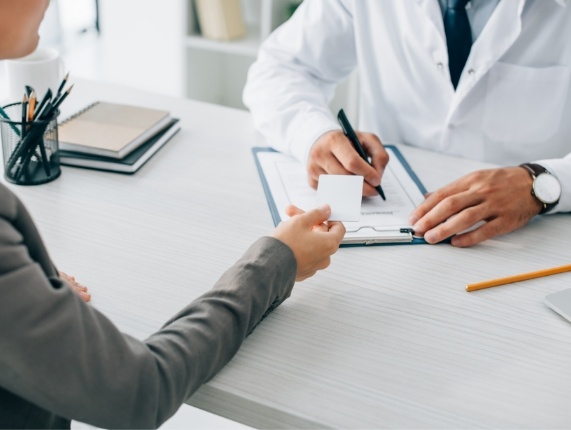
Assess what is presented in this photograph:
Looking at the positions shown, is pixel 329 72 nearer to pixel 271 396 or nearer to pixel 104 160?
pixel 104 160

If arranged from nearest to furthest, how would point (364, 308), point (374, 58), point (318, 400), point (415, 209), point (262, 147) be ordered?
point (318, 400) → point (364, 308) → point (415, 209) → point (262, 147) → point (374, 58)

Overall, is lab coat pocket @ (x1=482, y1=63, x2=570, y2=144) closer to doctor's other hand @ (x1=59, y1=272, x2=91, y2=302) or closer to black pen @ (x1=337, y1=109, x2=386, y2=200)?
black pen @ (x1=337, y1=109, x2=386, y2=200)

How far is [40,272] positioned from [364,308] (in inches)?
17.0

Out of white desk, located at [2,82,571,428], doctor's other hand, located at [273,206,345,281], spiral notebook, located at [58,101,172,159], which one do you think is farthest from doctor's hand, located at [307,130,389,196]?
spiral notebook, located at [58,101,172,159]

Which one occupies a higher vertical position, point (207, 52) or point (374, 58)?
point (374, 58)

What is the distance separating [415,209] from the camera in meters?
1.13

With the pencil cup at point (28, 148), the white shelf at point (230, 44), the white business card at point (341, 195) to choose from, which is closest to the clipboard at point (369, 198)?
the white business card at point (341, 195)

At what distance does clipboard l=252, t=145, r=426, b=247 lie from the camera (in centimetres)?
107

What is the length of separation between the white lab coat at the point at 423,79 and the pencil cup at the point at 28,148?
Answer: 42 centimetres

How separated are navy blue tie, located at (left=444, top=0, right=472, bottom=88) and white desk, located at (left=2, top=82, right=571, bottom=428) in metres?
0.29

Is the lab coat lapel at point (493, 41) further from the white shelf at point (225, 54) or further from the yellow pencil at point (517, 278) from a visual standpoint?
the white shelf at point (225, 54)

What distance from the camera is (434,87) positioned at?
5.00 ft

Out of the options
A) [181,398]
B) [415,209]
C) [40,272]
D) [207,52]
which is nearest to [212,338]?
[181,398]

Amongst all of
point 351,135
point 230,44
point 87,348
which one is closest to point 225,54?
point 230,44
